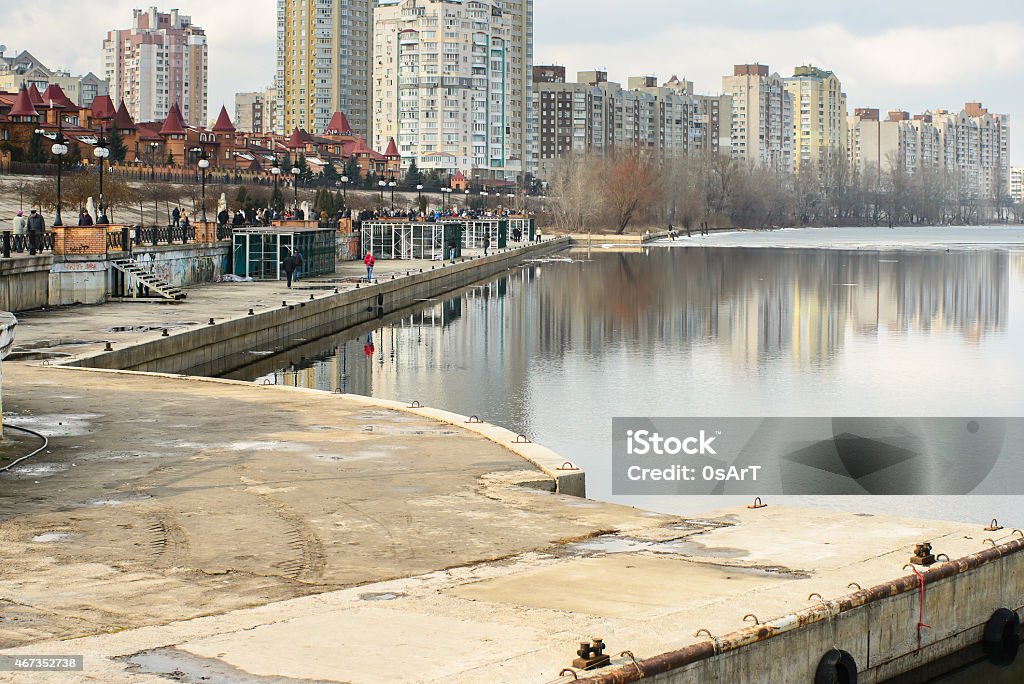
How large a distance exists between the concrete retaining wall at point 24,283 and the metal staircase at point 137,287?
281cm

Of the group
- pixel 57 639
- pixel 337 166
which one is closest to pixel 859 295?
pixel 57 639

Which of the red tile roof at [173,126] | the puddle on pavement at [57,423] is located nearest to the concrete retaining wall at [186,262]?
the puddle on pavement at [57,423]

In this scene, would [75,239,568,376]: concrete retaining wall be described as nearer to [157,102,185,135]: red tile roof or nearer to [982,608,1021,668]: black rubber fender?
[982,608,1021,668]: black rubber fender

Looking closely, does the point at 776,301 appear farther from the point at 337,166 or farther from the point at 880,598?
the point at 337,166

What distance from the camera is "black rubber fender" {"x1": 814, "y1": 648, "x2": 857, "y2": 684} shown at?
804 centimetres

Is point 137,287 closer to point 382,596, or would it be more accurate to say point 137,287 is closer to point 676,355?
point 676,355

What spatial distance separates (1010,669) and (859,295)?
44.1 m

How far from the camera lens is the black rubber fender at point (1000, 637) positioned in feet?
31.1

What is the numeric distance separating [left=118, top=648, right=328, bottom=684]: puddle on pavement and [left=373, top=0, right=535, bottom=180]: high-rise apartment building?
16067cm

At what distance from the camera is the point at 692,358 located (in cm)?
3136

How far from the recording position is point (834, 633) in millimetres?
8094

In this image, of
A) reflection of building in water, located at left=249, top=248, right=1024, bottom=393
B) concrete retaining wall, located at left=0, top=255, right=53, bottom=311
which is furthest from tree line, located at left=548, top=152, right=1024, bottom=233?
concrete retaining wall, located at left=0, top=255, right=53, bottom=311

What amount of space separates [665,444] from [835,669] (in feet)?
40.9
